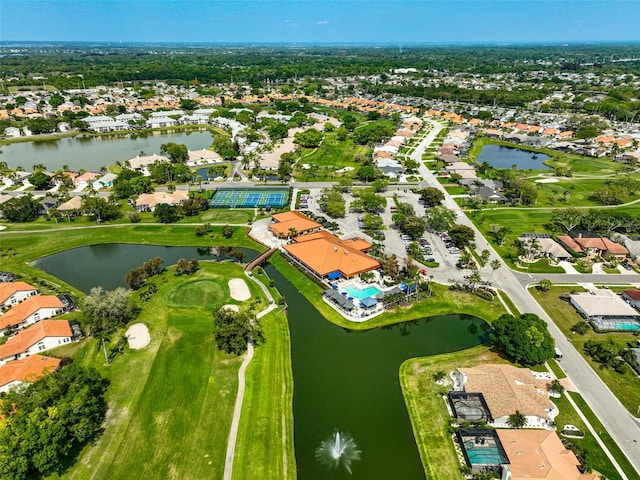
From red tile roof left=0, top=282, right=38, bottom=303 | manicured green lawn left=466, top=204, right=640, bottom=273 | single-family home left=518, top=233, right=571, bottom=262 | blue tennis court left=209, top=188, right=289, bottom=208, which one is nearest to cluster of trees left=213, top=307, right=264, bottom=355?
red tile roof left=0, top=282, right=38, bottom=303

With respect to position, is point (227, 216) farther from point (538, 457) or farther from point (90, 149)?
point (90, 149)

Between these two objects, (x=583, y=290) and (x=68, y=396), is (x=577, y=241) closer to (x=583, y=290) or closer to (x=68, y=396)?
(x=583, y=290)

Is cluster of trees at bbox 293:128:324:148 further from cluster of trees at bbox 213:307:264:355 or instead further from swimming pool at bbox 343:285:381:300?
cluster of trees at bbox 213:307:264:355

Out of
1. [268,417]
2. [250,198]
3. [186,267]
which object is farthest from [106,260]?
[268,417]

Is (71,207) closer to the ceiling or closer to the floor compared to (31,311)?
closer to the floor

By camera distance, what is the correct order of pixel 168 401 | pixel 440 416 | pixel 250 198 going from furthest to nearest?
pixel 250 198
pixel 168 401
pixel 440 416

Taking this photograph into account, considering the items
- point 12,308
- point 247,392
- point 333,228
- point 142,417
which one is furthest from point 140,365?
point 333,228

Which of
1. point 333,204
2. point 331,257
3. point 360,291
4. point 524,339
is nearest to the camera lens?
point 524,339
